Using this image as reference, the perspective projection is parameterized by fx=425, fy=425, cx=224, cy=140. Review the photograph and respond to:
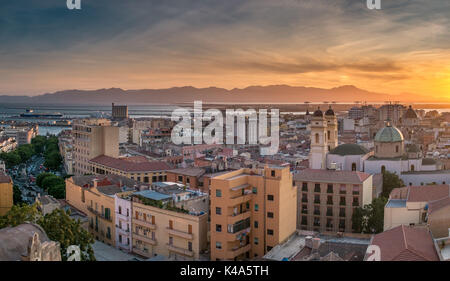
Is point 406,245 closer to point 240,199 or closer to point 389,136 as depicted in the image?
point 240,199

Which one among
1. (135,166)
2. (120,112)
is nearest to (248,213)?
(135,166)

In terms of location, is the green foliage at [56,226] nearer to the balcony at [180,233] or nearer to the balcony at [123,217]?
the balcony at [180,233]

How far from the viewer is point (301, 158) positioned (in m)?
27.7

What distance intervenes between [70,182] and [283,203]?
9431 millimetres

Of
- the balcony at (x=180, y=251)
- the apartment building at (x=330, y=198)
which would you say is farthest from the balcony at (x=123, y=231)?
the apartment building at (x=330, y=198)

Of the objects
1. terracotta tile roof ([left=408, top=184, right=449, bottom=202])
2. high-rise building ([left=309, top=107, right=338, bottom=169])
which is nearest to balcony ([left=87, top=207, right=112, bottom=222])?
terracotta tile roof ([left=408, top=184, right=449, bottom=202])

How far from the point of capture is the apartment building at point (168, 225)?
11234 mm

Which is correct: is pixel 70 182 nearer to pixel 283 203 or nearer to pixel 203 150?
pixel 283 203

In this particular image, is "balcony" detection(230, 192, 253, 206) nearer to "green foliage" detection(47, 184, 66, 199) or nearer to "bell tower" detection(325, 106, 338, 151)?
"green foliage" detection(47, 184, 66, 199)

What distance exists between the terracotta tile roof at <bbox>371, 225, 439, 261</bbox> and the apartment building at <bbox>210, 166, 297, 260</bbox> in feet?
8.76

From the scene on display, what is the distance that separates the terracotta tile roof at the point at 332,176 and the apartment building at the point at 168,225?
5.30 meters

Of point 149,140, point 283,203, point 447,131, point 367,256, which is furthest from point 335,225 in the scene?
point 447,131

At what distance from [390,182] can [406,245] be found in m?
12.8
